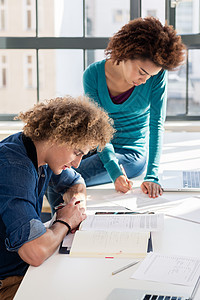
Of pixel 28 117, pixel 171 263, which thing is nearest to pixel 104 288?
pixel 171 263

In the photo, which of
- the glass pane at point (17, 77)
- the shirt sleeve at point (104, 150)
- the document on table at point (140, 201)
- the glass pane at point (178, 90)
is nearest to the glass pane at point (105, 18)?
the glass pane at point (178, 90)

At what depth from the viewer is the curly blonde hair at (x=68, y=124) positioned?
5.11ft

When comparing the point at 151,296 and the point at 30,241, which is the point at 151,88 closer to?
the point at 30,241

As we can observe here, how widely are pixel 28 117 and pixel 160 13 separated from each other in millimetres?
2674

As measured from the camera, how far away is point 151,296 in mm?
1184

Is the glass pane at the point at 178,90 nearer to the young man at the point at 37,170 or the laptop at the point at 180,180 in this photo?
the laptop at the point at 180,180

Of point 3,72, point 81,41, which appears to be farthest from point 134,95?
point 3,72

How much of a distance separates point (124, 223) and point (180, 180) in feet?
2.22

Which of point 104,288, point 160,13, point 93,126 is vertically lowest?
point 104,288

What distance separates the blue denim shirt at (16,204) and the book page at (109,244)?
13 cm

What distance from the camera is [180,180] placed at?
228 centimetres

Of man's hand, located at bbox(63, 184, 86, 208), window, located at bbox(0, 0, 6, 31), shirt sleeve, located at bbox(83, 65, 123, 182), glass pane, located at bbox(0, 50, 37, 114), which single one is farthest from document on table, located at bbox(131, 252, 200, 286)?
glass pane, located at bbox(0, 50, 37, 114)

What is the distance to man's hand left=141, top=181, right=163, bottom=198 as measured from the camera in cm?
209

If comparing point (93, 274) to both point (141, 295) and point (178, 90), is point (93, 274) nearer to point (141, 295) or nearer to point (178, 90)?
point (141, 295)
